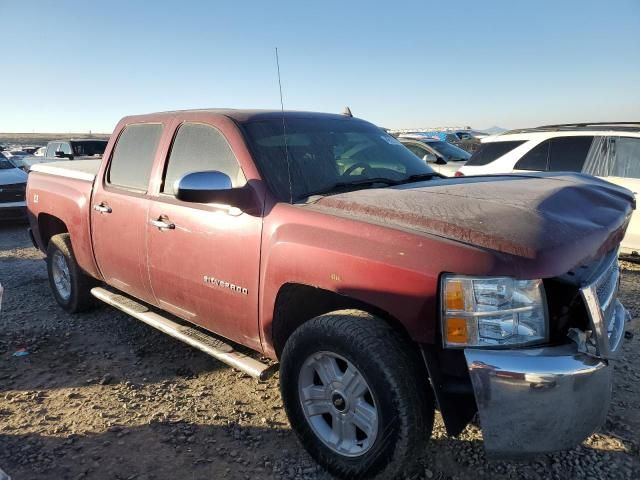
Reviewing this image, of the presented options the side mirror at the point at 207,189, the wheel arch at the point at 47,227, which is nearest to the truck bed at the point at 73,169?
the wheel arch at the point at 47,227

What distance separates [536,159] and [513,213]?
519 cm

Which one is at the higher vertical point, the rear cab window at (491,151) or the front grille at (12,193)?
the rear cab window at (491,151)

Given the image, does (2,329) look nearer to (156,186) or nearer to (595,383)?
(156,186)

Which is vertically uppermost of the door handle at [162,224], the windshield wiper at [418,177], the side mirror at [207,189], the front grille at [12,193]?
the side mirror at [207,189]

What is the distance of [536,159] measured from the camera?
6.92 meters

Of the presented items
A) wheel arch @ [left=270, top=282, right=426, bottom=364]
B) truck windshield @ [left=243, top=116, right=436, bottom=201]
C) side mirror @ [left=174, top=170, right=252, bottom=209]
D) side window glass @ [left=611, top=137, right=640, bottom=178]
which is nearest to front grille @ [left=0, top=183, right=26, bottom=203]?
truck windshield @ [left=243, top=116, right=436, bottom=201]

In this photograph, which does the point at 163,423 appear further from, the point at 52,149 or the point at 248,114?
the point at 52,149

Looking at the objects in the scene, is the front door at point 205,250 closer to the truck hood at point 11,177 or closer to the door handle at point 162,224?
the door handle at point 162,224

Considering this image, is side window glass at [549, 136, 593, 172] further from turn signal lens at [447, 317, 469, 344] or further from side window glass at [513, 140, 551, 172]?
turn signal lens at [447, 317, 469, 344]

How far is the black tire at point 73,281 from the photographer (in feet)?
15.1

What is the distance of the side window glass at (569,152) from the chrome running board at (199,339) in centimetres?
549

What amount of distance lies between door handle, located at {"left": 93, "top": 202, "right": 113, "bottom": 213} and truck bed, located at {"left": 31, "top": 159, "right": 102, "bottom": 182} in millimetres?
377

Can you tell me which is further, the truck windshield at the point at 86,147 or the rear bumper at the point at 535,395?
the truck windshield at the point at 86,147

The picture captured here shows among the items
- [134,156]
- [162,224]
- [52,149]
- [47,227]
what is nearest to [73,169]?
[47,227]
